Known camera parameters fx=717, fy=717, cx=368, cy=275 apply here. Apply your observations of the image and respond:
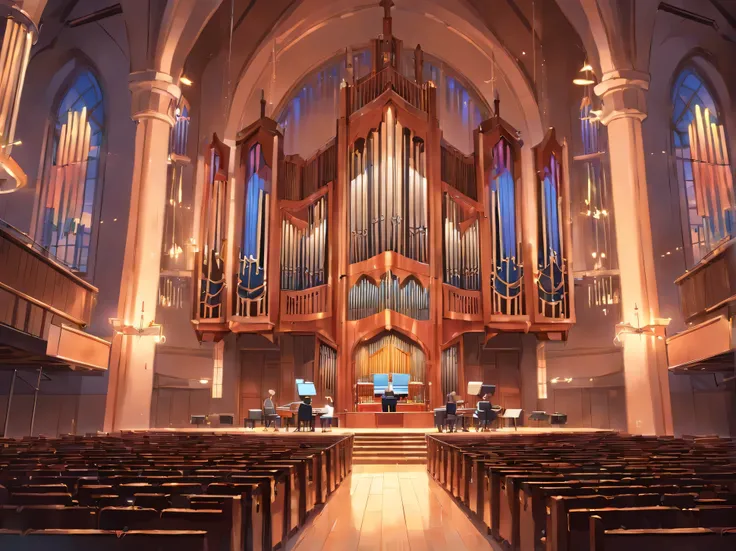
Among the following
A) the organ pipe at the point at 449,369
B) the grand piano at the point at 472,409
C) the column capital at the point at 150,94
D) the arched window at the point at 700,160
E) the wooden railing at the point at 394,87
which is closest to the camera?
the grand piano at the point at 472,409

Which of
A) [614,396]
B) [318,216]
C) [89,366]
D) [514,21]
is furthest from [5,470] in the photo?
[514,21]

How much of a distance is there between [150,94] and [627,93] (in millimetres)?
9349

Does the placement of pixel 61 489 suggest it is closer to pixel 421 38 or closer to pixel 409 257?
pixel 409 257

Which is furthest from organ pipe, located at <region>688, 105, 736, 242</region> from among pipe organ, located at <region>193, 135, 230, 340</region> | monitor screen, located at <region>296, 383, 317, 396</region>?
pipe organ, located at <region>193, 135, 230, 340</region>

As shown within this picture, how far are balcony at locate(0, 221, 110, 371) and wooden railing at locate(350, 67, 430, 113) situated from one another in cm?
767

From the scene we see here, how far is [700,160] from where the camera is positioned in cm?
1545

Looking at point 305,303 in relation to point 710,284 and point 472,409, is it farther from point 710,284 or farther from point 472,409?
point 710,284

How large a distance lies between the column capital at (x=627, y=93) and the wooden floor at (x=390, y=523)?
929 cm

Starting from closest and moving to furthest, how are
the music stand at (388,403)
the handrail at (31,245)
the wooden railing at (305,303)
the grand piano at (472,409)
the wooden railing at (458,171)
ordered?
the handrail at (31,245) → the grand piano at (472,409) → the music stand at (388,403) → the wooden railing at (305,303) → the wooden railing at (458,171)

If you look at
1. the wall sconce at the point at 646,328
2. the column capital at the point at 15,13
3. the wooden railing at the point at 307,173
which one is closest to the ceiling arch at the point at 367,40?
the wooden railing at the point at 307,173

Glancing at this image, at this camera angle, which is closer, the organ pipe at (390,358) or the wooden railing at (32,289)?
the wooden railing at (32,289)

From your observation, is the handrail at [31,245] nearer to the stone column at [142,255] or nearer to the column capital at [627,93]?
the stone column at [142,255]

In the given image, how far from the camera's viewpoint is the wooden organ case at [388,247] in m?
15.4

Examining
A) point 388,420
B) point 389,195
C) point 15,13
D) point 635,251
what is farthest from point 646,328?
point 15,13
